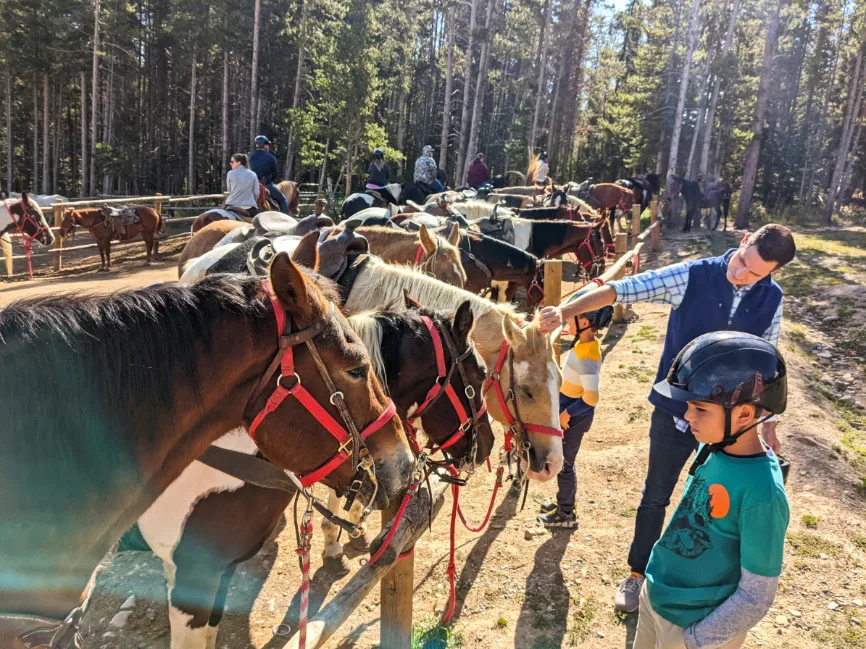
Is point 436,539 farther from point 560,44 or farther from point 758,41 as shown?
point 758,41

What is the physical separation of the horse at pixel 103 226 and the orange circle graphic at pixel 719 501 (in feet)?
52.9

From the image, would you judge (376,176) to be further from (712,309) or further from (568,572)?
(712,309)

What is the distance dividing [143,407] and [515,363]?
7.76 feet

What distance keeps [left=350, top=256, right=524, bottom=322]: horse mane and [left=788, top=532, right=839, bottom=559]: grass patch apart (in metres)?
2.73

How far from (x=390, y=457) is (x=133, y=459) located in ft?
2.54

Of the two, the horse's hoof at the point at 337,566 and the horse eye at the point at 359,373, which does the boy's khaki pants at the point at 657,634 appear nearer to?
the horse eye at the point at 359,373

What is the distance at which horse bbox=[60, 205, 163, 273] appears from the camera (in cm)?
1440

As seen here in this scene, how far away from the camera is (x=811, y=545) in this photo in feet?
12.9

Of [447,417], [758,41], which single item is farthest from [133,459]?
[758,41]

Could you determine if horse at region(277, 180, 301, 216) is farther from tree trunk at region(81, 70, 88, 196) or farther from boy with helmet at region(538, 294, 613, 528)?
tree trunk at region(81, 70, 88, 196)

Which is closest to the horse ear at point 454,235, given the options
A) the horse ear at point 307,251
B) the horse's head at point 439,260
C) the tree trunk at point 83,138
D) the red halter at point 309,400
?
the horse's head at point 439,260

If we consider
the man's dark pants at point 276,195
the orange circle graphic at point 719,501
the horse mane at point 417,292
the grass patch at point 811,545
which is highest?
the man's dark pants at point 276,195

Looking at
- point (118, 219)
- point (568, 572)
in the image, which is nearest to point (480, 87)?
point (118, 219)

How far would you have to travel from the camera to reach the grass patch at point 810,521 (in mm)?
4152
